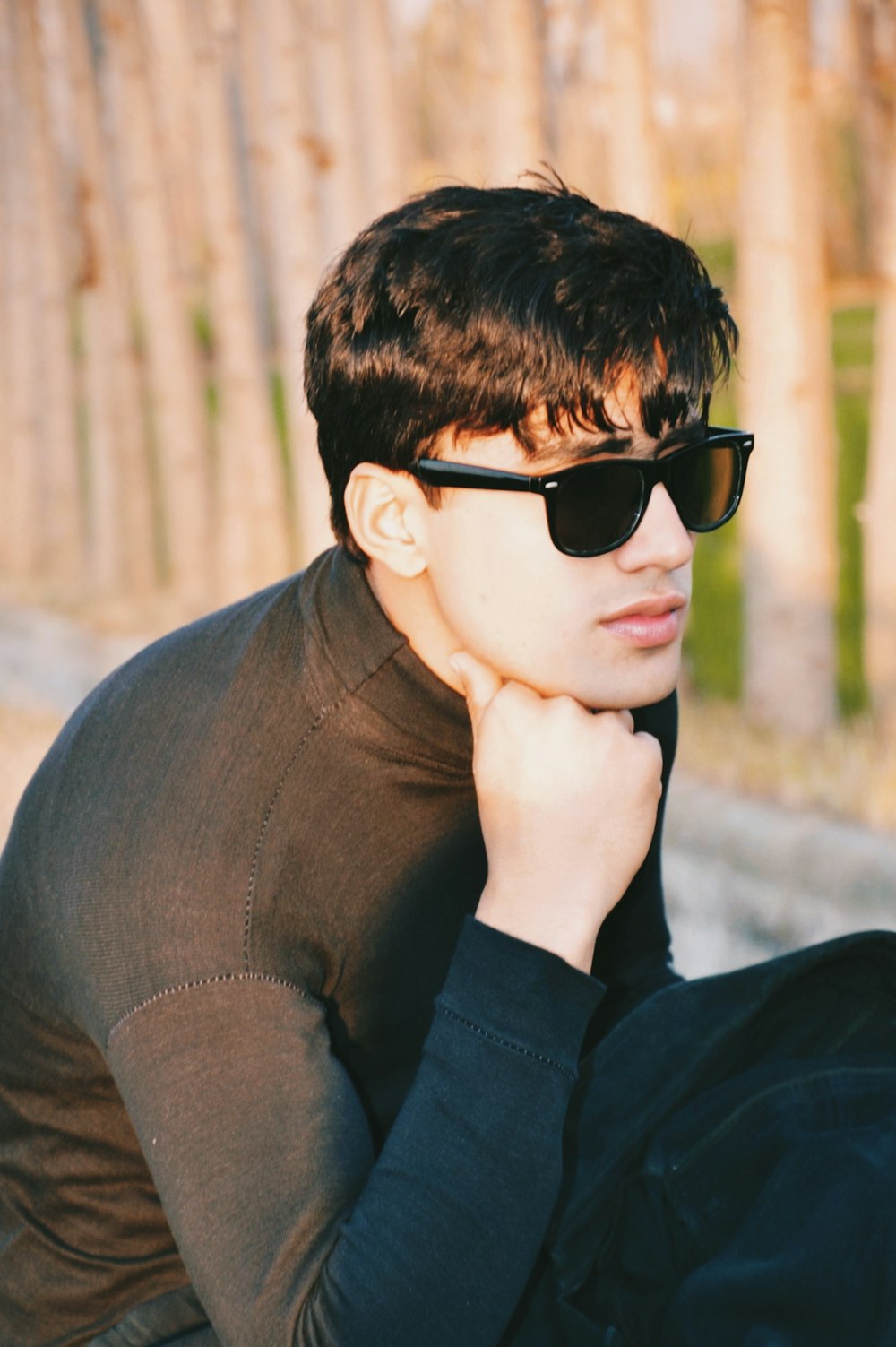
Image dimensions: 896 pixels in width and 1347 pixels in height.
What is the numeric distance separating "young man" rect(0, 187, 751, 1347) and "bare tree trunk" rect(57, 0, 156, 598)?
627cm

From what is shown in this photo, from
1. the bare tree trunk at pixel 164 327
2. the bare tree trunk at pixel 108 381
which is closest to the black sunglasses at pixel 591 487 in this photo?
the bare tree trunk at pixel 164 327

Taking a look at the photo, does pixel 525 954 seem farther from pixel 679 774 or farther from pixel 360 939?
pixel 679 774

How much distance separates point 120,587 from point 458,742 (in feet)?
21.5

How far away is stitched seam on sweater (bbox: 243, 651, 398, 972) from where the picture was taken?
5.14 feet

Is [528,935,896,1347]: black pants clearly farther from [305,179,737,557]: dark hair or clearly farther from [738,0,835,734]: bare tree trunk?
[738,0,835,734]: bare tree trunk

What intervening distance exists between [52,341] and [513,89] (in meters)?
4.59

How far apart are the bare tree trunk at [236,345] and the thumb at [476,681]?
483cm

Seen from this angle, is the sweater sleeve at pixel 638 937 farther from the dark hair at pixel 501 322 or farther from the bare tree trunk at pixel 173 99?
the bare tree trunk at pixel 173 99

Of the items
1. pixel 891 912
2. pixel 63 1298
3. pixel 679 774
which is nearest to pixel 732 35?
pixel 679 774

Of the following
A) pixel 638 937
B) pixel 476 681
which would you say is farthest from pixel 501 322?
pixel 638 937

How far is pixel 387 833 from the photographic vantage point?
5.90ft

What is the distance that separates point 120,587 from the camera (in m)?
8.06

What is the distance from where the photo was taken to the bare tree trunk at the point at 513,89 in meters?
4.68

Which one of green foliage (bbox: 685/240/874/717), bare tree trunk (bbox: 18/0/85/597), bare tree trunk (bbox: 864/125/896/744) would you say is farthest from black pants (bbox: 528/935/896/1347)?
bare tree trunk (bbox: 18/0/85/597)
